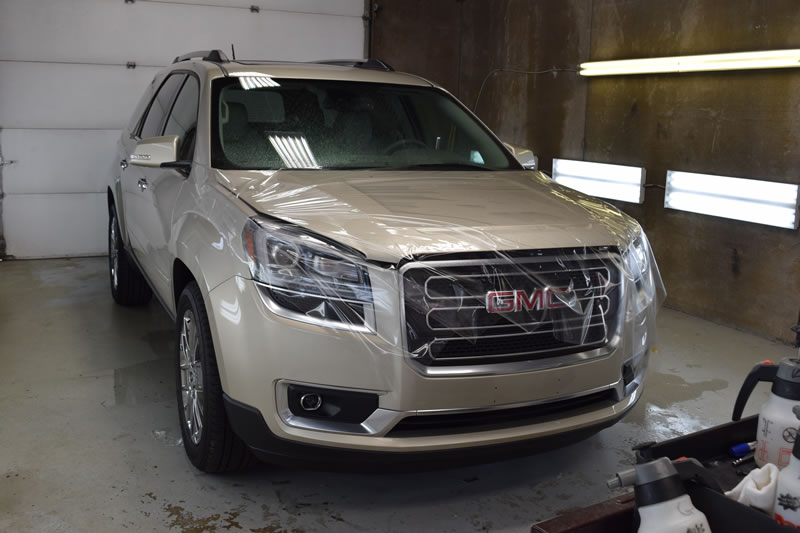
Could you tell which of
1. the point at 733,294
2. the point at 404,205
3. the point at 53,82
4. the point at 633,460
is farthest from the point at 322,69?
the point at 53,82

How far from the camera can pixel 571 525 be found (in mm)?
1367

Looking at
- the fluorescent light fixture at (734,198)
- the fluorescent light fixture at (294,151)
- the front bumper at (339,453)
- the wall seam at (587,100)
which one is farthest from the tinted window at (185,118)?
the wall seam at (587,100)

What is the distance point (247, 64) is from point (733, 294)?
3203 millimetres

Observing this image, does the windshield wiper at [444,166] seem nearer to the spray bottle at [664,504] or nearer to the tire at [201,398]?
the tire at [201,398]

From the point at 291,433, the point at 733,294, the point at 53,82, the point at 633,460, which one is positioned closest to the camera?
the point at 291,433

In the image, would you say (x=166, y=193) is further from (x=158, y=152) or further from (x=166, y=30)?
(x=166, y=30)

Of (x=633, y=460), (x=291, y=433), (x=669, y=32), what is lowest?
(x=633, y=460)

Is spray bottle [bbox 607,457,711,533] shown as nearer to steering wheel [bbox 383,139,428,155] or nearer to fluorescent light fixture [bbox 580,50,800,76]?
steering wheel [bbox 383,139,428,155]

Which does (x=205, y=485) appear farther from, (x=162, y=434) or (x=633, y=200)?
(x=633, y=200)

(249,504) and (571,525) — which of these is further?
(249,504)

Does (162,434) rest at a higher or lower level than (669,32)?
lower

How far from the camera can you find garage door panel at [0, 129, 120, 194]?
599 cm

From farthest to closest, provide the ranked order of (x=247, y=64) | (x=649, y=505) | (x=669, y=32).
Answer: (x=669, y=32)
(x=247, y=64)
(x=649, y=505)

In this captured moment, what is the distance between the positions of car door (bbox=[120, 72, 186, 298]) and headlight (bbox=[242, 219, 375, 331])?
127cm
